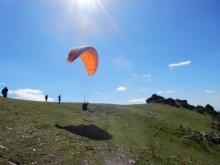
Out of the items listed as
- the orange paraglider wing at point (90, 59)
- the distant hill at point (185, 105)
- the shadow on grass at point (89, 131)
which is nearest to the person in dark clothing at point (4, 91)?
the orange paraglider wing at point (90, 59)

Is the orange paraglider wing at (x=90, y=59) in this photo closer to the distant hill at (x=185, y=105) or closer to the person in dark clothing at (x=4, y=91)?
the person in dark clothing at (x=4, y=91)

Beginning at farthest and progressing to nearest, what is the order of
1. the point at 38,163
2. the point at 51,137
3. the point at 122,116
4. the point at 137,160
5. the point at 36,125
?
the point at 122,116 → the point at 36,125 → the point at 51,137 → the point at 137,160 → the point at 38,163

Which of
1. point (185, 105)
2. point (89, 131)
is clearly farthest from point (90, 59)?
point (185, 105)

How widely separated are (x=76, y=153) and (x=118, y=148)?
14.7 feet

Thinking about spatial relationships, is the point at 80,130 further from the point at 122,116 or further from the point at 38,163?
the point at 122,116

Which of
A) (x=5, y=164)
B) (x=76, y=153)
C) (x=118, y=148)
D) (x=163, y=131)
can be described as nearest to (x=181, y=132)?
(x=163, y=131)

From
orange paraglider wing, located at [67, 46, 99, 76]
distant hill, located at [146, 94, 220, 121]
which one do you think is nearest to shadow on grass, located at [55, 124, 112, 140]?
orange paraglider wing, located at [67, 46, 99, 76]

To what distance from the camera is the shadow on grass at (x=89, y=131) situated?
2000cm

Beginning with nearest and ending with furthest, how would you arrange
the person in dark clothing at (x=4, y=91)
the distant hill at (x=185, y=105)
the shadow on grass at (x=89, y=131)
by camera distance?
the shadow on grass at (x=89, y=131) → the person in dark clothing at (x=4, y=91) → the distant hill at (x=185, y=105)

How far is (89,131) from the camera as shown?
70.3ft

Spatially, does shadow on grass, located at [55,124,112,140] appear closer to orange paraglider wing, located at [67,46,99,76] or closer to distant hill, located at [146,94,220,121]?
orange paraglider wing, located at [67,46,99,76]

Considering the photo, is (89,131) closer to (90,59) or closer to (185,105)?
(90,59)

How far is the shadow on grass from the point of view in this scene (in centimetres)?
2000

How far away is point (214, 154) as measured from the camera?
25.8 metres
